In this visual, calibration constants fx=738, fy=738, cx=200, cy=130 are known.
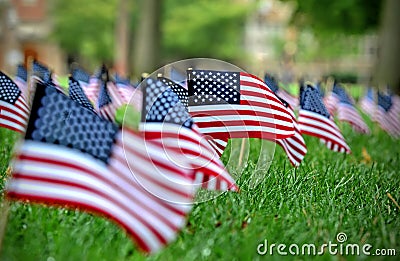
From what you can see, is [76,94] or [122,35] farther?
[122,35]

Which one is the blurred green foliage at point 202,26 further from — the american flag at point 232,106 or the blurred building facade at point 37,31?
the american flag at point 232,106

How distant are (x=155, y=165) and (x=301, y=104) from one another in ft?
12.6

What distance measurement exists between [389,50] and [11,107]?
13996 millimetres

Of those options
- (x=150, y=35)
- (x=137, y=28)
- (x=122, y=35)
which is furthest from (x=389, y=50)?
(x=137, y=28)

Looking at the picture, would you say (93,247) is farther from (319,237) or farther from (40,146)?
(319,237)

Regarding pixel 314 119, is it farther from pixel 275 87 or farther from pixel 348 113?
pixel 348 113

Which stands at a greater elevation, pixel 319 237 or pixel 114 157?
pixel 114 157

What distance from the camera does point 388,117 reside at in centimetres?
1067

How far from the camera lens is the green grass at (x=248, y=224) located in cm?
410

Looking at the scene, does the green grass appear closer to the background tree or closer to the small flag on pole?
the small flag on pole

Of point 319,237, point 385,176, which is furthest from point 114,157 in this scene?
point 385,176

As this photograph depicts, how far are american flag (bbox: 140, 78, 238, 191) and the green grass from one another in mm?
307

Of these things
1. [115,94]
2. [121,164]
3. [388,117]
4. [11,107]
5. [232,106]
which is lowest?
[388,117]

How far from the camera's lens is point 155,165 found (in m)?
4.03
